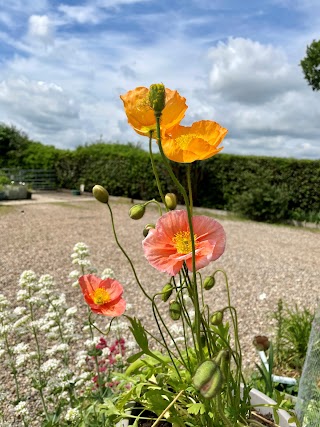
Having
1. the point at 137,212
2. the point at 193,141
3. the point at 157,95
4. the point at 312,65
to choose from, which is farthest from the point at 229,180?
the point at 157,95

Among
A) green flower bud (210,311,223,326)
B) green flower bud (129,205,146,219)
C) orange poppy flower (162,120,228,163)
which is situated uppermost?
orange poppy flower (162,120,228,163)

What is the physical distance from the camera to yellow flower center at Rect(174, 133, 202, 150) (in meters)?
1.07

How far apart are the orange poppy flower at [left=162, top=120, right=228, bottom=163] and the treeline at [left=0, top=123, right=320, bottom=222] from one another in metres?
11.3

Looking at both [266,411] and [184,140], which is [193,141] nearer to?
[184,140]

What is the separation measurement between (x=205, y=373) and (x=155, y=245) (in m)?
0.34

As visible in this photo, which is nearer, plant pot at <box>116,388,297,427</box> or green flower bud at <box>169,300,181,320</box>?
green flower bud at <box>169,300,181,320</box>

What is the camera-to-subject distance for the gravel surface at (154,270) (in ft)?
16.6

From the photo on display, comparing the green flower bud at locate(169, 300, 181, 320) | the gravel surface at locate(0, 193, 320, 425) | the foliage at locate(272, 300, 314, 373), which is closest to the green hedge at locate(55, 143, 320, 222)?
the gravel surface at locate(0, 193, 320, 425)

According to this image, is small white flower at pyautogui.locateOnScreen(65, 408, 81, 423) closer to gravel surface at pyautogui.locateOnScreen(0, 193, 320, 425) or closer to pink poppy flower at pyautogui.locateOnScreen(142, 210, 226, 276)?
pink poppy flower at pyautogui.locateOnScreen(142, 210, 226, 276)

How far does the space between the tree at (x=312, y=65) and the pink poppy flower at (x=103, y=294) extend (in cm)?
1268

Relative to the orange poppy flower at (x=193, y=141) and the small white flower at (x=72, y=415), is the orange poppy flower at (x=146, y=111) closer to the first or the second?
the orange poppy flower at (x=193, y=141)

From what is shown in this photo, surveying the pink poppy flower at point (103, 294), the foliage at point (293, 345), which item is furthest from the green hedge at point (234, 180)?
the pink poppy flower at point (103, 294)

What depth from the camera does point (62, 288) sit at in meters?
5.36

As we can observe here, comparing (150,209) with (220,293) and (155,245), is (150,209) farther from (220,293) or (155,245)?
(155,245)
